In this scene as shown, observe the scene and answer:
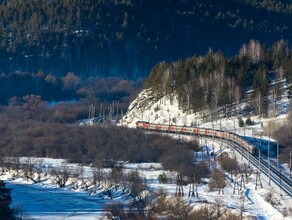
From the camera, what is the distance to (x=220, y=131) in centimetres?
8212

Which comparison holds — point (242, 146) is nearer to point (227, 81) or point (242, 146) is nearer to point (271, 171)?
point (271, 171)

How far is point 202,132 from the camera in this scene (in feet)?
279

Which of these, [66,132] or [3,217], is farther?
[66,132]

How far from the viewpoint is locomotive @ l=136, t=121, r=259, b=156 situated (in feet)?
244

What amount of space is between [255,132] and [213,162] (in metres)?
11.7

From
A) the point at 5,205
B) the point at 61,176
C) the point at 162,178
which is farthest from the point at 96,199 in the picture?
the point at 5,205

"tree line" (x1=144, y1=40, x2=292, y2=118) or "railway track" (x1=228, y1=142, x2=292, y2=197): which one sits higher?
"tree line" (x1=144, y1=40, x2=292, y2=118)

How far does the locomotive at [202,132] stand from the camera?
74325 mm

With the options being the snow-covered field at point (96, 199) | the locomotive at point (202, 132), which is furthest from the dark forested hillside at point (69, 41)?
the snow-covered field at point (96, 199)

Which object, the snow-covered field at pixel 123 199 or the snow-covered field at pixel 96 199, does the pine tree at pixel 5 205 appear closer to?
the snow-covered field at pixel 96 199

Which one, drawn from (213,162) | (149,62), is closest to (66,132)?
(213,162)

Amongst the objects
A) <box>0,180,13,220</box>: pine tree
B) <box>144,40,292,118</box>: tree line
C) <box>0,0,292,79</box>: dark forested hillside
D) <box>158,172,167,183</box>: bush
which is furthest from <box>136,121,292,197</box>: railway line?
<box>0,0,292,79</box>: dark forested hillside

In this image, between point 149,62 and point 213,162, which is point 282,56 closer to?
point 213,162

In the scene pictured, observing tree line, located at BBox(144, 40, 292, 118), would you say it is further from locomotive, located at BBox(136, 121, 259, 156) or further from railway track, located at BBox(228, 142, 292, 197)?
railway track, located at BBox(228, 142, 292, 197)
